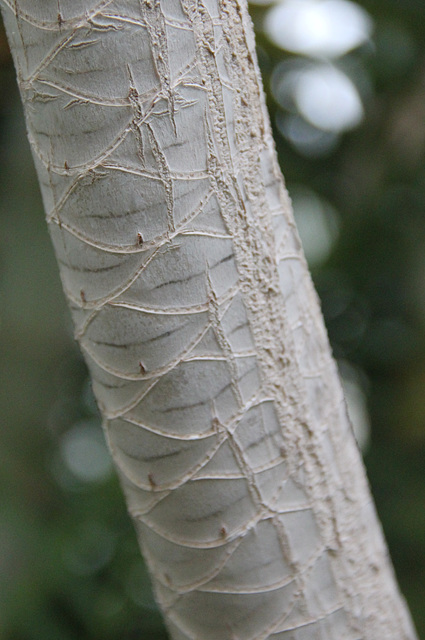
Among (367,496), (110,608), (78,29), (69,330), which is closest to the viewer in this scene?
(78,29)

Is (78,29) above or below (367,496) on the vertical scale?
above

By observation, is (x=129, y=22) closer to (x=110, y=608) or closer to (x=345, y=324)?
(x=110, y=608)

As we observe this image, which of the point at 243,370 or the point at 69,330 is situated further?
the point at 69,330

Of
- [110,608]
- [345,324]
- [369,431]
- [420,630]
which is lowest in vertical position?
[420,630]

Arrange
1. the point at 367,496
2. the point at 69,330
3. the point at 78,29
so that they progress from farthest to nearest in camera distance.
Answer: the point at 69,330 → the point at 367,496 → the point at 78,29

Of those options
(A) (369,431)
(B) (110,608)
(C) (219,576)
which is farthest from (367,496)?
(A) (369,431)

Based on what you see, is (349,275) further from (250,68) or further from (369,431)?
(250,68)
